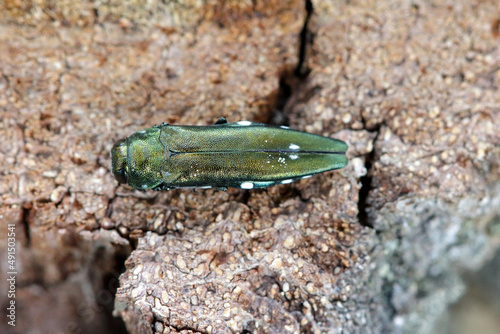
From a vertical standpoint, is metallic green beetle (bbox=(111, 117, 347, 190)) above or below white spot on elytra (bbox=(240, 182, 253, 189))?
above

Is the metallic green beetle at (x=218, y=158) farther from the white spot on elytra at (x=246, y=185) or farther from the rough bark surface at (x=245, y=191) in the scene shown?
the rough bark surface at (x=245, y=191)

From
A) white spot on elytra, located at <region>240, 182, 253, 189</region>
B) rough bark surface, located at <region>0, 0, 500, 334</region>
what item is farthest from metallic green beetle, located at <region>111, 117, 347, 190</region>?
rough bark surface, located at <region>0, 0, 500, 334</region>

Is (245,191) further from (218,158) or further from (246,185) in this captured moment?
(218,158)

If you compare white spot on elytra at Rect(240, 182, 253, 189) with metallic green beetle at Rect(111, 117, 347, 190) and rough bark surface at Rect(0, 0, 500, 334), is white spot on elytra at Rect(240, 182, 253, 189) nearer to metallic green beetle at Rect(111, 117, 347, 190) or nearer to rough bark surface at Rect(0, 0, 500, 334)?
metallic green beetle at Rect(111, 117, 347, 190)

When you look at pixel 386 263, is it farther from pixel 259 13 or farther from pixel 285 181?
pixel 259 13

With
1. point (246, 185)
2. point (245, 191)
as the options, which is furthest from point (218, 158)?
point (245, 191)

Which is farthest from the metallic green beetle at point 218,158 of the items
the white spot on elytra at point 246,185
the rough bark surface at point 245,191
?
the rough bark surface at point 245,191
